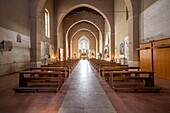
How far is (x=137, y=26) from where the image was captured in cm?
1389

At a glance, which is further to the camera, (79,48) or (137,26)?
(79,48)

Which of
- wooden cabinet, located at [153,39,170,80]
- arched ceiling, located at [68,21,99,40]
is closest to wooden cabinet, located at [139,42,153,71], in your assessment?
wooden cabinet, located at [153,39,170,80]

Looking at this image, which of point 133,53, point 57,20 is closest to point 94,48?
point 57,20

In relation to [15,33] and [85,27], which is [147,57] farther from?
[85,27]

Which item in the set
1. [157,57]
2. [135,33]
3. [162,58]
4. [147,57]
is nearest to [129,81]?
[162,58]

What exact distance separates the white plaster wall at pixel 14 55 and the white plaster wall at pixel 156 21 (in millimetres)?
8178

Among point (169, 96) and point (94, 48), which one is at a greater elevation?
point (94, 48)

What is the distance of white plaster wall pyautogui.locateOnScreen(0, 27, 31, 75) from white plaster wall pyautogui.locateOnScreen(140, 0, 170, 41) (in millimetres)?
8178

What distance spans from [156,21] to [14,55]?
8539 mm

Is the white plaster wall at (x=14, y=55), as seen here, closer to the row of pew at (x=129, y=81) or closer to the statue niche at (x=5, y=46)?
the statue niche at (x=5, y=46)

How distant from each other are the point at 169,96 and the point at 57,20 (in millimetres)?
20017

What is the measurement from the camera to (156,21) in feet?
34.3

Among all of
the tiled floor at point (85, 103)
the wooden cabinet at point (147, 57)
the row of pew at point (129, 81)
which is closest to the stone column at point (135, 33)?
the wooden cabinet at point (147, 57)

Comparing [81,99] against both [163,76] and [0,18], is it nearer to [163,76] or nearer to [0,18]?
[163,76]
